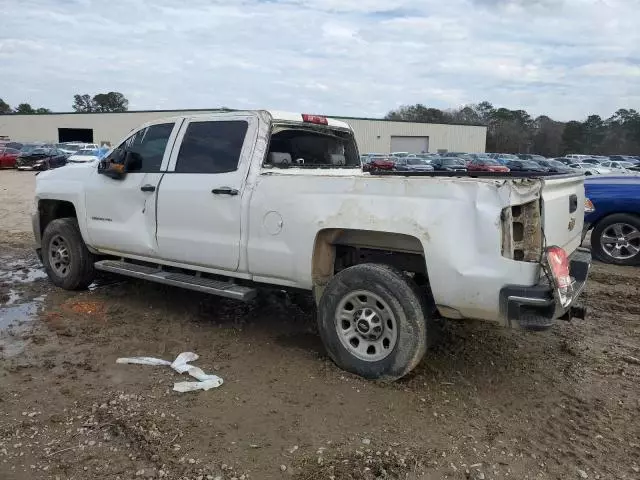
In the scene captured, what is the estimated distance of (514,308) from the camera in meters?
3.72

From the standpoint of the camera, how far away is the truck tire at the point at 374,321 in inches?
161

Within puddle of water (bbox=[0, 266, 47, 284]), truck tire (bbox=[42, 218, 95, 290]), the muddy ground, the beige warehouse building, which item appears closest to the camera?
the muddy ground

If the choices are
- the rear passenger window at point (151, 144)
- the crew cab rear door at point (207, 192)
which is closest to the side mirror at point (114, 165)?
the rear passenger window at point (151, 144)

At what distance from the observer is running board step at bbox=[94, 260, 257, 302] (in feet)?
16.2

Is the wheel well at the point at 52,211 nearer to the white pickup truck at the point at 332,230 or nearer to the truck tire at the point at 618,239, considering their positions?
the white pickup truck at the point at 332,230

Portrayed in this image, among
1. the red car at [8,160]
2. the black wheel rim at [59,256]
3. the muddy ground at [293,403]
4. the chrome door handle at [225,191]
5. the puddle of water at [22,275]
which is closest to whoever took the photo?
the muddy ground at [293,403]

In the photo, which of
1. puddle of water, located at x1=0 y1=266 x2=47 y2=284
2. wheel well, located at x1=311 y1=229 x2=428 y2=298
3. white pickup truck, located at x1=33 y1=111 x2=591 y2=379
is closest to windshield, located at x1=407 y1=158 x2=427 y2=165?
puddle of water, located at x1=0 y1=266 x2=47 y2=284

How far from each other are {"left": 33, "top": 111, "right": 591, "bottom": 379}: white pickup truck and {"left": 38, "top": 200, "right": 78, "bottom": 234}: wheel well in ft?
1.42

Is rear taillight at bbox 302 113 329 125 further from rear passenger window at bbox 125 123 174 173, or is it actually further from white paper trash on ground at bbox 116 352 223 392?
white paper trash on ground at bbox 116 352 223 392

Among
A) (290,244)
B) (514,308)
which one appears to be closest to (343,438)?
(514,308)

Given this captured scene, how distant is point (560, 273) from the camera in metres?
3.83

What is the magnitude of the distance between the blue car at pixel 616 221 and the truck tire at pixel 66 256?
22.6 ft

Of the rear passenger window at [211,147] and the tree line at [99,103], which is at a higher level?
the tree line at [99,103]

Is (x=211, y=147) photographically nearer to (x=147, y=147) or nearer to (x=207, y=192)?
(x=207, y=192)
